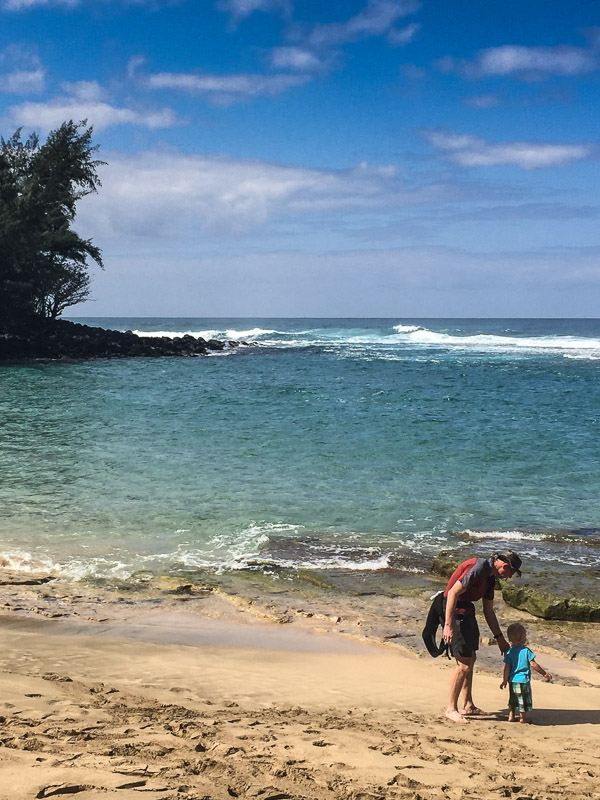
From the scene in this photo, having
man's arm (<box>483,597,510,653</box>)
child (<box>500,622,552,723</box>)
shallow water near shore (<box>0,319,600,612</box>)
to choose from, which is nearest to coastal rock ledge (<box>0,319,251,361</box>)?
shallow water near shore (<box>0,319,600,612</box>)

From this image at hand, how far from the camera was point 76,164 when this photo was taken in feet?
153

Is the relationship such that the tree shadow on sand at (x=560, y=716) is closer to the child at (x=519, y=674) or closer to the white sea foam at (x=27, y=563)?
the child at (x=519, y=674)

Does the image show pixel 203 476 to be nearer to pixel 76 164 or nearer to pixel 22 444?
pixel 22 444

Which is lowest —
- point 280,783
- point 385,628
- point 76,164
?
point 385,628

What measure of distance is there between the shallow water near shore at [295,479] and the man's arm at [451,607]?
3.72 m

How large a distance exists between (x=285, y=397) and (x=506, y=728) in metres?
24.9

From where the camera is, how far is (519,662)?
6062mm

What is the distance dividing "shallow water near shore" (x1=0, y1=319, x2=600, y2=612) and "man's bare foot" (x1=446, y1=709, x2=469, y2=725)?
149 inches

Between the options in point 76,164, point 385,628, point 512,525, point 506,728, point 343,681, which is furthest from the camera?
point 76,164

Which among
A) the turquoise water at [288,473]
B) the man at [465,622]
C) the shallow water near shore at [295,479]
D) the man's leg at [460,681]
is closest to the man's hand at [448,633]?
the man at [465,622]

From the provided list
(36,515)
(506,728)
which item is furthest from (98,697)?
(36,515)

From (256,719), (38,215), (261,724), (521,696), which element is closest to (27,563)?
(256,719)

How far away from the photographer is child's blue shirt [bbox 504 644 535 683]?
5951 mm

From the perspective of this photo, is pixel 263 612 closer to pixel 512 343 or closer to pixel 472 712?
pixel 472 712
